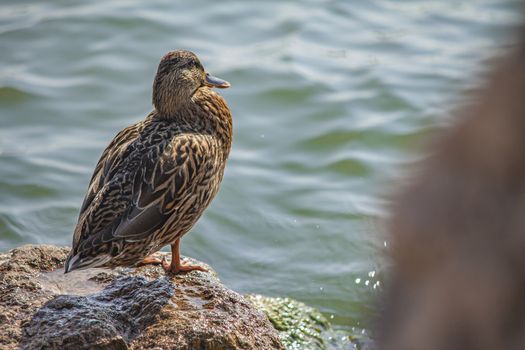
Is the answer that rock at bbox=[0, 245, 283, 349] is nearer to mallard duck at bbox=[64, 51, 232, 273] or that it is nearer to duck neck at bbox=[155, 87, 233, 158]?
mallard duck at bbox=[64, 51, 232, 273]

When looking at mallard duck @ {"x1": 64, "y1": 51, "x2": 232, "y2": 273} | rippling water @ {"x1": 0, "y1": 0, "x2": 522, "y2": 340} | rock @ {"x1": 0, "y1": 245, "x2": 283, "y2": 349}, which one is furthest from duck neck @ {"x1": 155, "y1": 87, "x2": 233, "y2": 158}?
rippling water @ {"x1": 0, "y1": 0, "x2": 522, "y2": 340}

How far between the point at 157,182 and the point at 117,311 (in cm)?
106

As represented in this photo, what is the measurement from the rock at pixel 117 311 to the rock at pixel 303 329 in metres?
0.92

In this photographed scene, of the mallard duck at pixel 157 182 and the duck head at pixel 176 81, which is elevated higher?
the duck head at pixel 176 81

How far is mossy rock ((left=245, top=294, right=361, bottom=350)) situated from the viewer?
18.1 feet

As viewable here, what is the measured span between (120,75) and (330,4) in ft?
11.0

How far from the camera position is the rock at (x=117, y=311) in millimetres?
3939

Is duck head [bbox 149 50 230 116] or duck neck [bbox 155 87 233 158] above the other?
duck head [bbox 149 50 230 116]

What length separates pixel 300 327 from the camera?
18.6 ft

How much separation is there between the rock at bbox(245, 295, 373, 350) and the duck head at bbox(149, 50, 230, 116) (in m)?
1.39

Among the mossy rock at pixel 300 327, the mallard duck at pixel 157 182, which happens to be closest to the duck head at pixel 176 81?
the mallard duck at pixel 157 182

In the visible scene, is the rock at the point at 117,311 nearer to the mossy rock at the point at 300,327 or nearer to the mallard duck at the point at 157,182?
the mallard duck at the point at 157,182

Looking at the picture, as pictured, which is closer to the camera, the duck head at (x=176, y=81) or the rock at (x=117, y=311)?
the rock at (x=117, y=311)

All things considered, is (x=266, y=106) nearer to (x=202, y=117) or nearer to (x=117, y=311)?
(x=202, y=117)
